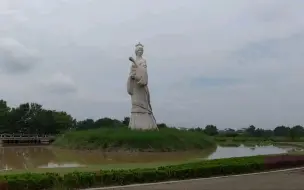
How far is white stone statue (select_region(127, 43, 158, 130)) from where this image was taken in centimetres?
2972

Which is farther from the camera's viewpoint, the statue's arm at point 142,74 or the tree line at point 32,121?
the tree line at point 32,121

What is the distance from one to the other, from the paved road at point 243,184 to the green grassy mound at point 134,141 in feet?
47.1

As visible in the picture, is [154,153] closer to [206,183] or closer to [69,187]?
[206,183]

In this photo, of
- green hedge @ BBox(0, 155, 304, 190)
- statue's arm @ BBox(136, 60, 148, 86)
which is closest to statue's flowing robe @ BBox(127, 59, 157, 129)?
statue's arm @ BBox(136, 60, 148, 86)

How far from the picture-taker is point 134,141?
87.0 feet

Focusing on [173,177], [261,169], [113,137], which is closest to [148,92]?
[113,137]

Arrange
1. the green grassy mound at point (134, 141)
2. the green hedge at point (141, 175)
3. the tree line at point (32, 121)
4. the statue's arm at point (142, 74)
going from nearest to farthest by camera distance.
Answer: the green hedge at point (141, 175) → the green grassy mound at point (134, 141) → the statue's arm at point (142, 74) → the tree line at point (32, 121)

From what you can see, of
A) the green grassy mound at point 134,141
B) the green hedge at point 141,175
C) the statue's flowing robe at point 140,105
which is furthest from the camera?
the statue's flowing robe at point 140,105

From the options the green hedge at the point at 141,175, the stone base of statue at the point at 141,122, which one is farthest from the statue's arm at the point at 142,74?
the green hedge at the point at 141,175

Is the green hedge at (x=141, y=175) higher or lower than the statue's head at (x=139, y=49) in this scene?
lower

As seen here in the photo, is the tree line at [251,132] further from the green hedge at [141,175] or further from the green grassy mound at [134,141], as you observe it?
the green hedge at [141,175]

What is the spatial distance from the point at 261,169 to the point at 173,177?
160 inches

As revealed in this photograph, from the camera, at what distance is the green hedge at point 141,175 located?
9.12 meters

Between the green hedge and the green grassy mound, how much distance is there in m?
12.4
